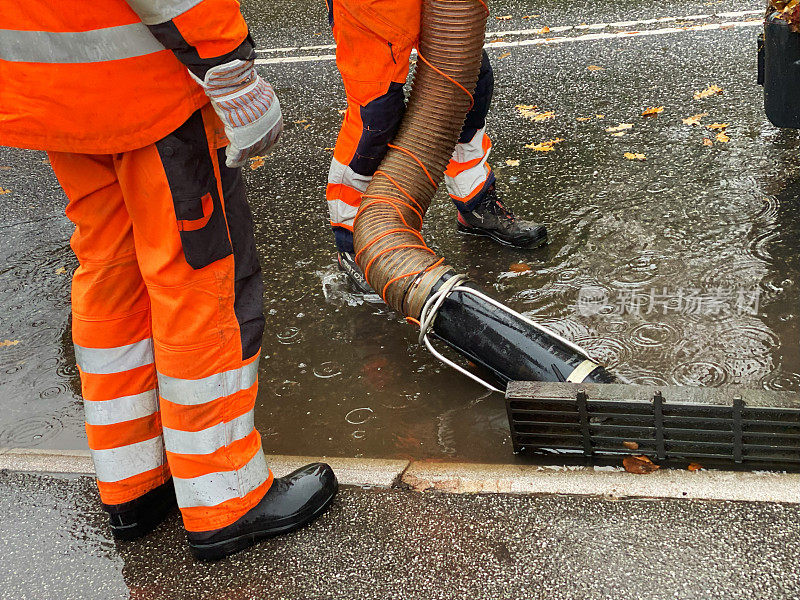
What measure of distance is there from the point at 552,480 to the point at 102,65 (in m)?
1.63

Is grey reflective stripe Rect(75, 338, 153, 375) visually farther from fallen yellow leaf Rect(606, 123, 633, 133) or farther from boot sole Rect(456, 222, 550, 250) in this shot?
fallen yellow leaf Rect(606, 123, 633, 133)

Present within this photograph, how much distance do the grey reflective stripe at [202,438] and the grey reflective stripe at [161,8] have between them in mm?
1044

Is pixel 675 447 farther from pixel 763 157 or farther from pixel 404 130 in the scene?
pixel 763 157

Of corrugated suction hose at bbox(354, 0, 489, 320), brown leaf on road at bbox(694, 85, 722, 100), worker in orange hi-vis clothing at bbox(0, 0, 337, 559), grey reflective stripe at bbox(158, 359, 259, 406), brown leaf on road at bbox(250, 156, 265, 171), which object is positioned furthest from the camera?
brown leaf on road at bbox(250, 156, 265, 171)

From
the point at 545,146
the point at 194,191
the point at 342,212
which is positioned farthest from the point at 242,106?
the point at 545,146

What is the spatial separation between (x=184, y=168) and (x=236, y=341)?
0.49 m

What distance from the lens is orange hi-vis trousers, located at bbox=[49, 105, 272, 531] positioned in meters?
2.09

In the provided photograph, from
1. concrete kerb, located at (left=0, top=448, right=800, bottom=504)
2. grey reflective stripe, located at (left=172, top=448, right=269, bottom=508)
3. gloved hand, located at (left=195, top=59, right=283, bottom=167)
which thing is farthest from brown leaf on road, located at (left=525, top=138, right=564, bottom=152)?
grey reflective stripe, located at (left=172, top=448, right=269, bottom=508)

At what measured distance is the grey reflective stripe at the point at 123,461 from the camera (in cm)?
240

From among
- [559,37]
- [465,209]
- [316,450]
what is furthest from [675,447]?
[559,37]

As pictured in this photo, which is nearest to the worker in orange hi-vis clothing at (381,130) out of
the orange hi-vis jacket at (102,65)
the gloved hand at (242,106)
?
the gloved hand at (242,106)

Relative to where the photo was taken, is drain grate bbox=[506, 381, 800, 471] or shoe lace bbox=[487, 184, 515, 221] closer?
drain grate bbox=[506, 381, 800, 471]

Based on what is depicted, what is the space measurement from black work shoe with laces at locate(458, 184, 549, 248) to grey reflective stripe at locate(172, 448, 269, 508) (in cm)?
189

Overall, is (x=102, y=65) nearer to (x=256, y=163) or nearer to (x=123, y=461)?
(x=123, y=461)
